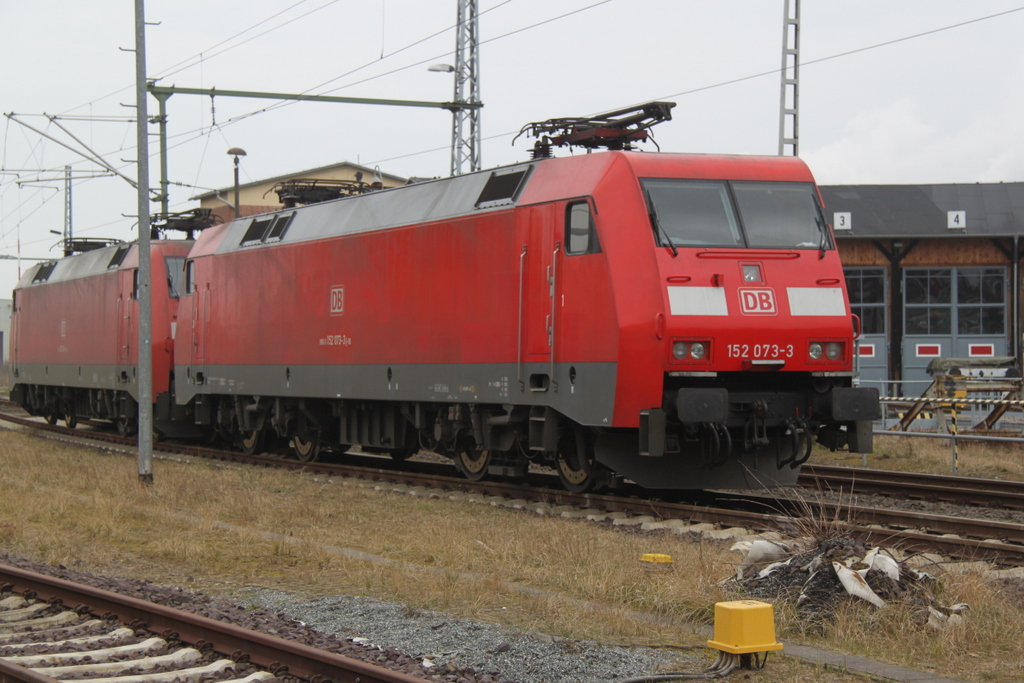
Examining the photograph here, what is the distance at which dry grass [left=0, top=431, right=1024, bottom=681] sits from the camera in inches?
273

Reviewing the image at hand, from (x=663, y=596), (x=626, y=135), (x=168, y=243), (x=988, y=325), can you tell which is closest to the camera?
(x=663, y=596)

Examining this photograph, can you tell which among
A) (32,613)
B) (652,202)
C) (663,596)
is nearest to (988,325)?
(652,202)

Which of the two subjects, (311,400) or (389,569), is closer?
(389,569)

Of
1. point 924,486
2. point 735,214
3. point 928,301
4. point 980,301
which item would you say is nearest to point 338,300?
point 735,214

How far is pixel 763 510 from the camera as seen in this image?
1255 cm

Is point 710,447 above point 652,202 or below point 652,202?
below

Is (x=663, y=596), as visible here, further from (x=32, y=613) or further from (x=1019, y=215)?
(x=1019, y=215)

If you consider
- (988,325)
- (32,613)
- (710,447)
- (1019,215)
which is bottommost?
(32,613)

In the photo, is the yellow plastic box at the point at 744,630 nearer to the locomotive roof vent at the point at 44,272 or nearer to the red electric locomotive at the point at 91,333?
the red electric locomotive at the point at 91,333

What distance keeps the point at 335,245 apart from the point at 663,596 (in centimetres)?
1032

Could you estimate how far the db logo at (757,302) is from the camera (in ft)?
37.9

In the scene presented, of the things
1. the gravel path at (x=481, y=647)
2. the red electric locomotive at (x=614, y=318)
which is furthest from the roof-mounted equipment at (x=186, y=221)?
the gravel path at (x=481, y=647)

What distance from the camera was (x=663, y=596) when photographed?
7707mm

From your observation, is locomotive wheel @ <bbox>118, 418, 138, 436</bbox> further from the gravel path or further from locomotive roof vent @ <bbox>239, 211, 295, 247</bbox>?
the gravel path
